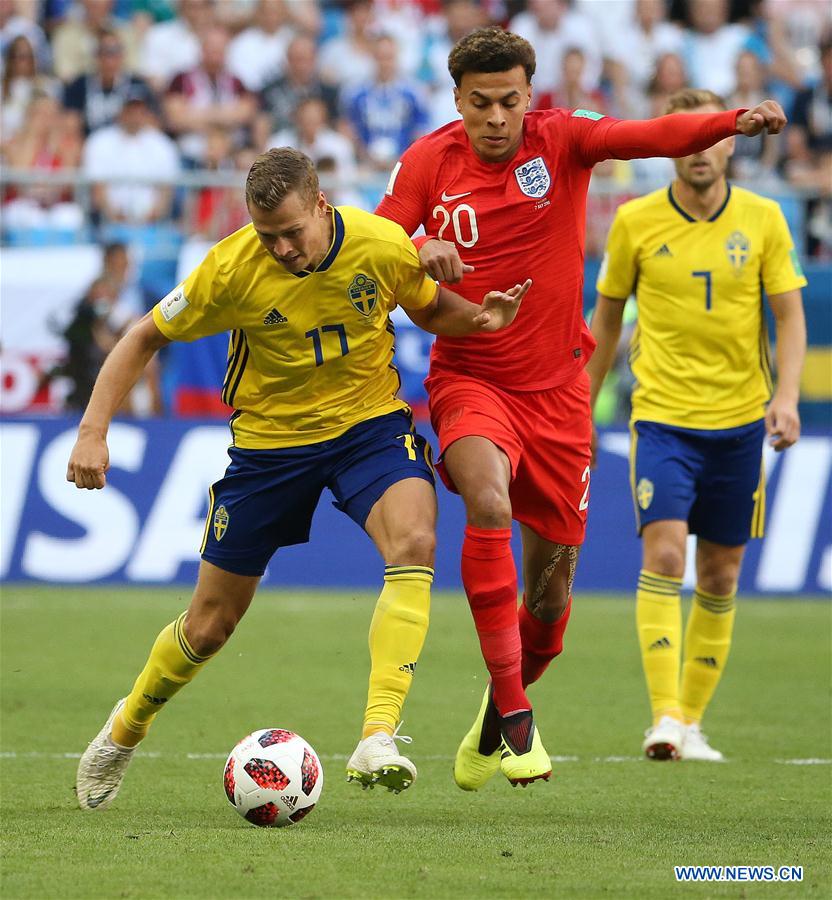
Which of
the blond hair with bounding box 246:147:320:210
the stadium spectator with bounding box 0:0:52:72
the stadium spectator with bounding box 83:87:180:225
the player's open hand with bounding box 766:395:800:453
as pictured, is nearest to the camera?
the blond hair with bounding box 246:147:320:210

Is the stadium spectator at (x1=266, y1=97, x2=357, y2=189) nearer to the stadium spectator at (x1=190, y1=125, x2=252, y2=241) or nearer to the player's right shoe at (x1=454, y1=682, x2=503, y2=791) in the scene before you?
the stadium spectator at (x1=190, y1=125, x2=252, y2=241)

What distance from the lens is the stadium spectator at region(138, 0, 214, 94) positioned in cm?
1692

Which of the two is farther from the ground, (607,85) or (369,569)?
(607,85)

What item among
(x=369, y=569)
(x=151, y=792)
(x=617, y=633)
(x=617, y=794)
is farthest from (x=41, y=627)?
(x=617, y=794)

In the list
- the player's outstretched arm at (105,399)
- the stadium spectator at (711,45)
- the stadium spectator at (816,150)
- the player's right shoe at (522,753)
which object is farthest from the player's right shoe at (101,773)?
the stadium spectator at (711,45)

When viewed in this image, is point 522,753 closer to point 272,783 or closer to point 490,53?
point 272,783

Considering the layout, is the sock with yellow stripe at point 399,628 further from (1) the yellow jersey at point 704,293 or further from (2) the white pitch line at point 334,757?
(1) the yellow jersey at point 704,293

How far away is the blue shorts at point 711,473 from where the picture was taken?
7.92 metres

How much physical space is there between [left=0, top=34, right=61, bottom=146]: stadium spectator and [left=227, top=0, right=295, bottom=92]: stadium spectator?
1987 mm

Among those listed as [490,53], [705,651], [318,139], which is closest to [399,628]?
[490,53]

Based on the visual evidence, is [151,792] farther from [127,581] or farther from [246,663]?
[127,581]

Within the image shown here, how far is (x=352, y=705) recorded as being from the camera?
898 centimetres

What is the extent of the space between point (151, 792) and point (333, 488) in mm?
1480

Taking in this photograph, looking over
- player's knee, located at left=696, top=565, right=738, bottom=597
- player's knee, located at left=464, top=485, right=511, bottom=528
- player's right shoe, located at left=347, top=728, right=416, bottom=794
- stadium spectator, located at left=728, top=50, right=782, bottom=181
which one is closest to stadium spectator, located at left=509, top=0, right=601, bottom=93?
stadium spectator, located at left=728, top=50, right=782, bottom=181
